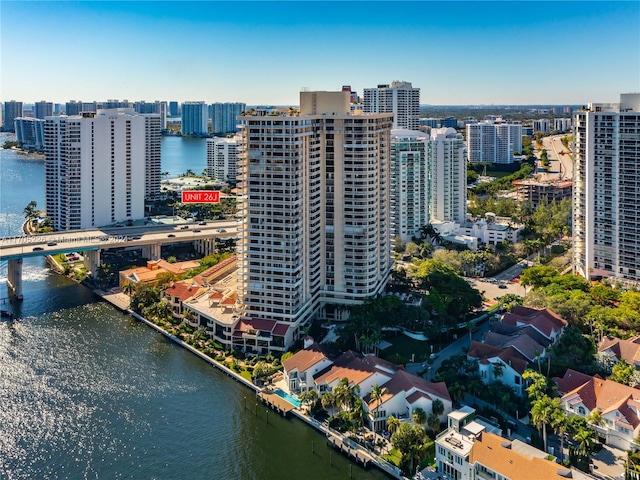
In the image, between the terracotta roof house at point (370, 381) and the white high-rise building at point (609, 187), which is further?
the white high-rise building at point (609, 187)

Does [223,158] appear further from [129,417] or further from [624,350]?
[624,350]

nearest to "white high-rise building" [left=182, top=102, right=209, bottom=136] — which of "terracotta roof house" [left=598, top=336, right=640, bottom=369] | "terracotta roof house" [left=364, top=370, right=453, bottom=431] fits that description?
"terracotta roof house" [left=598, top=336, right=640, bottom=369]

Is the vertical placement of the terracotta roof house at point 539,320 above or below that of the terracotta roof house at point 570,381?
above

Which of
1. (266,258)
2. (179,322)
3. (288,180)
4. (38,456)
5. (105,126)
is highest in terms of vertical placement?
(105,126)

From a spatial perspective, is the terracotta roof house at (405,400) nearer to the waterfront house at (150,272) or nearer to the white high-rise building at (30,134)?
the waterfront house at (150,272)

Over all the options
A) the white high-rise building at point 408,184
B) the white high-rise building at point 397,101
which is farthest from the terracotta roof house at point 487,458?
the white high-rise building at point 397,101

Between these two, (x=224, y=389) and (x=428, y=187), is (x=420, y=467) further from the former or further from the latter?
(x=428, y=187)

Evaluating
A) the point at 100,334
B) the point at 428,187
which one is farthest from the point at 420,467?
the point at 428,187
